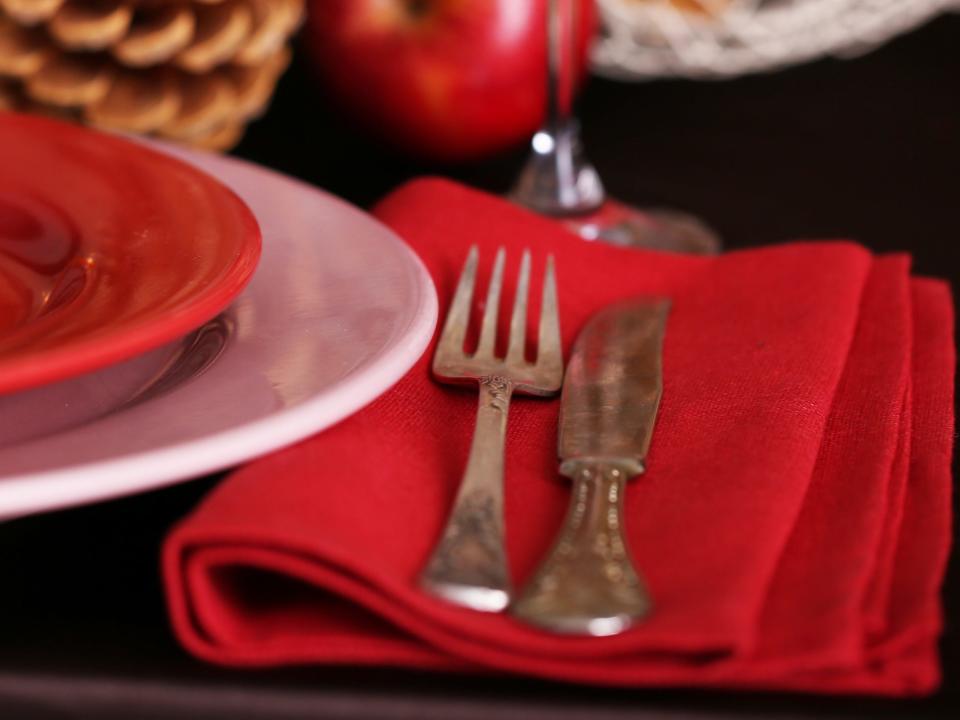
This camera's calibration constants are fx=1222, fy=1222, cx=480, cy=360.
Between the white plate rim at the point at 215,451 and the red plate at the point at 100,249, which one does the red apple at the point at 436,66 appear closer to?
the red plate at the point at 100,249

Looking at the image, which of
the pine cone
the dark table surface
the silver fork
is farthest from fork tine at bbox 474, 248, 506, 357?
the pine cone

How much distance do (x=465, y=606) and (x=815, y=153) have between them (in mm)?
567

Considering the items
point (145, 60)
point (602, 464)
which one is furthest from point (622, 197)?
point (602, 464)

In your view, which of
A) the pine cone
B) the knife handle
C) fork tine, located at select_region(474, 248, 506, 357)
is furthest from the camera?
the pine cone

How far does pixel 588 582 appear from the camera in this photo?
30 cm

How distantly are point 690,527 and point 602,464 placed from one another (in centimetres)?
4

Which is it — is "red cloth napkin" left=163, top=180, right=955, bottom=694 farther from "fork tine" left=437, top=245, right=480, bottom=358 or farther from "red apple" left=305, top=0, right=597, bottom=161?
"red apple" left=305, top=0, right=597, bottom=161

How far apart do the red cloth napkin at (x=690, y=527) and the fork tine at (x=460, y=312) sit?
2cm

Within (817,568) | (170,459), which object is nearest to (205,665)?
(170,459)

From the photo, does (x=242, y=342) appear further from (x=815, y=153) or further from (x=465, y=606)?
(x=815, y=153)

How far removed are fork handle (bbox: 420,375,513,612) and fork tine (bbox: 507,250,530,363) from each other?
59 mm

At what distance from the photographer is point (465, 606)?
0.29 metres

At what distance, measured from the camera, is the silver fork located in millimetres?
299

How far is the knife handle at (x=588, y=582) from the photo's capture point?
0.28m
